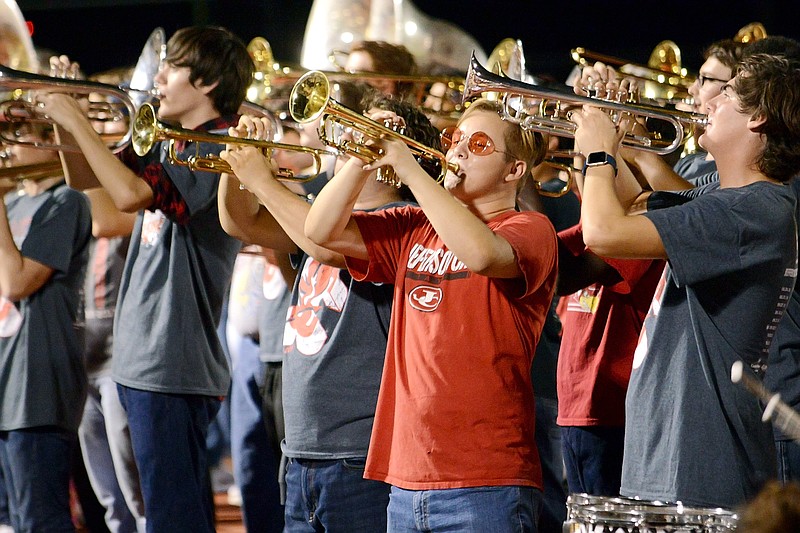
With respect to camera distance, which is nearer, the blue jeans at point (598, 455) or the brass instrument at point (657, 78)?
the blue jeans at point (598, 455)

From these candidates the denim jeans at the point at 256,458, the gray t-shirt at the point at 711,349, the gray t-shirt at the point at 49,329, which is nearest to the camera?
the gray t-shirt at the point at 711,349

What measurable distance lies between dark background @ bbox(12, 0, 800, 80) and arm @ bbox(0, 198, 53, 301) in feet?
16.5

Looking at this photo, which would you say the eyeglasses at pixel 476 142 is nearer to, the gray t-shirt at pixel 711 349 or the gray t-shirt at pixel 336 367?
the gray t-shirt at pixel 336 367

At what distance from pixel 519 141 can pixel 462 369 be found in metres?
0.70

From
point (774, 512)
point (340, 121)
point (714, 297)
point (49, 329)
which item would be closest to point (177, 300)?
point (49, 329)

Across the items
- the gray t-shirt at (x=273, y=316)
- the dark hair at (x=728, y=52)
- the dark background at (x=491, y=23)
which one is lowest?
the gray t-shirt at (x=273, y=316)

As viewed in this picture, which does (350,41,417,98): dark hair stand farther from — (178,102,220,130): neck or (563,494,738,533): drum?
(563,494,738,533): drum

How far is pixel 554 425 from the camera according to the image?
4.20 metres

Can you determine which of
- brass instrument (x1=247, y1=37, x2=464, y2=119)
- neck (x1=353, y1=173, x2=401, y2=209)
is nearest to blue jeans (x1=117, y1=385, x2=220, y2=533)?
neck (x1=353, y1=173, x2=401, y2=209)

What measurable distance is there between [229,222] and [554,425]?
4.63ft

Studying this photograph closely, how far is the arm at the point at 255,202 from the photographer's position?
10.7 ft

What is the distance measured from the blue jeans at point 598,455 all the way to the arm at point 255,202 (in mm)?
885

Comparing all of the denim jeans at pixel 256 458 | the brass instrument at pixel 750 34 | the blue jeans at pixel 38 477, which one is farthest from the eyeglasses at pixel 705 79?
the blue jeans at pixel 38 477

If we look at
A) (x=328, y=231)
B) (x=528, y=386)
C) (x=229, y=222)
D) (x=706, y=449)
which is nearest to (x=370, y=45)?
(x=229, y=222)
